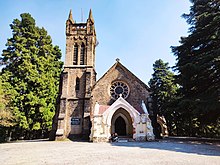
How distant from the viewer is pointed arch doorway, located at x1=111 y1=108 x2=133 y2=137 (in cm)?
1783

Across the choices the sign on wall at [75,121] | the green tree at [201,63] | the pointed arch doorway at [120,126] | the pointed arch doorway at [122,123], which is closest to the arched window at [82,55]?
the sign on wall at [75,121]

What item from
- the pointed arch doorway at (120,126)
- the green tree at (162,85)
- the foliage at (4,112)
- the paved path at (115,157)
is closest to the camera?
the paved path at (115,157)

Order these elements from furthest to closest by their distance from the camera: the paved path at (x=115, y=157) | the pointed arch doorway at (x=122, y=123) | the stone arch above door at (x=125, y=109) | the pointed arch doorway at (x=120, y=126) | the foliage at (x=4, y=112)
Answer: the pointed arch doorway at (x=120, y=126) < the pointed arch doorway at (x=122, y=123) < the stone arch above door at (x=125, y=109) < the foliage at (x=4, y=112) < the paved path at (x=115, y=157)

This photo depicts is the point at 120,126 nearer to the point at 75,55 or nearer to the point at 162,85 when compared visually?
the point at 75,55

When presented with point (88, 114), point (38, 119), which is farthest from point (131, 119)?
point (38, 119)

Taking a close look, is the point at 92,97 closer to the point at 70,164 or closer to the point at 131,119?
the point at 131,119

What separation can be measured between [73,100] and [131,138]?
25.1 feet

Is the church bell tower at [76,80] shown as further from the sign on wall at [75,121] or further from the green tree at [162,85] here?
the green tree at [162,85]

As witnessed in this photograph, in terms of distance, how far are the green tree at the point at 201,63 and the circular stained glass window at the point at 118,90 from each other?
20.8 feet

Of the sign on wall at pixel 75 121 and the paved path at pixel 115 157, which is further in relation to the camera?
the sign on wall at pixel 75 121

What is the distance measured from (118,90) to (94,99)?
115 inches

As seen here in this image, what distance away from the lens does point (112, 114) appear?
55.6 feet

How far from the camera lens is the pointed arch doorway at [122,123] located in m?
17.8

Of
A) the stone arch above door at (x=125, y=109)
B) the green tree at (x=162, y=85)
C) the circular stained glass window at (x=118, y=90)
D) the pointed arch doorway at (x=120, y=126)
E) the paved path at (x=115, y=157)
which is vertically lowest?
the paved path at (x=115, y=157)
